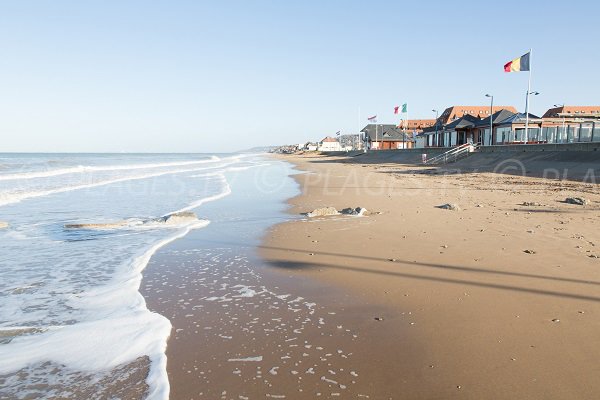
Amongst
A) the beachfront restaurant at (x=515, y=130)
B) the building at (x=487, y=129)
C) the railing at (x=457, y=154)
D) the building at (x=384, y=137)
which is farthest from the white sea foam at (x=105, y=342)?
the building at (x=384, y=137)

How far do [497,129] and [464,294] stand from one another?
4894 cm

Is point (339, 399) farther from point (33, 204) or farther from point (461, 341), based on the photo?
point (33, 204)

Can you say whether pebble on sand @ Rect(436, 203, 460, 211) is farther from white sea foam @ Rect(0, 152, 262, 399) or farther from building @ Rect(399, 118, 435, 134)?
building @ Rect(399, 118, 435, 134)

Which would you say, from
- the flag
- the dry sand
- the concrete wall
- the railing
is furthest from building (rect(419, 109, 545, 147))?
the dry sand

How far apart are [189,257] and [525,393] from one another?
6010 millimetres

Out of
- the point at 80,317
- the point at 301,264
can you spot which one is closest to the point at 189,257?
the point at 301,264

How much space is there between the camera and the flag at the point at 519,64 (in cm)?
3509

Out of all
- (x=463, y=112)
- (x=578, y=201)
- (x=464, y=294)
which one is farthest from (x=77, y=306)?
(x=463, y=112)

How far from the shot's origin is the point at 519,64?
35.8m

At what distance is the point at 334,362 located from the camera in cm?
387

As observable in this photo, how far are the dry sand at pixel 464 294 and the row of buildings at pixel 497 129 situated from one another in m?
25.2

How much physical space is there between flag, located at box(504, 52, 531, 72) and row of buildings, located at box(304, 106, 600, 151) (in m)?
5.33

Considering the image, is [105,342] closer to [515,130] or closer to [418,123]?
[515,130]

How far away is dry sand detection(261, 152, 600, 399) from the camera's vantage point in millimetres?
3567
